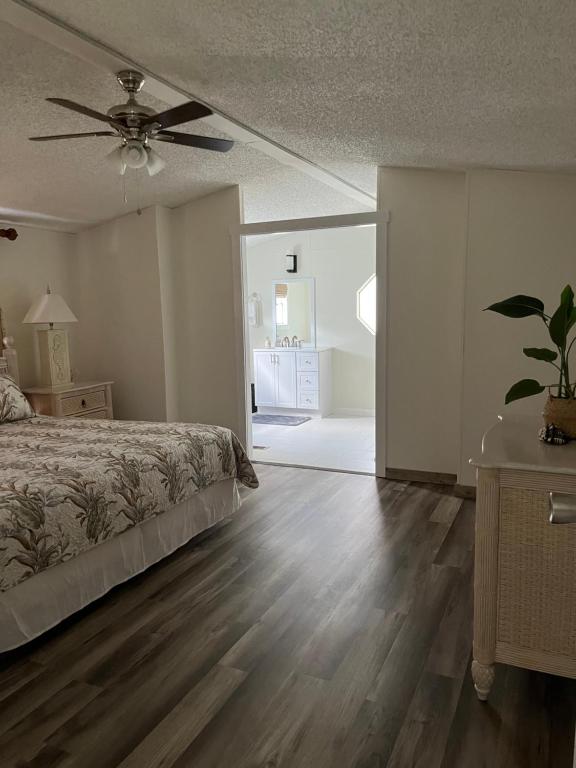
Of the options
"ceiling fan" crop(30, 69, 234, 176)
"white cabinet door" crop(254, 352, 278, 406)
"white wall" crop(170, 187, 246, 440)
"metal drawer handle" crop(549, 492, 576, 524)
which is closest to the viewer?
"metal drawer handle" crop(549, 492, 576, 524)

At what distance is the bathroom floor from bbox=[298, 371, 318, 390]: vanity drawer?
0.45m

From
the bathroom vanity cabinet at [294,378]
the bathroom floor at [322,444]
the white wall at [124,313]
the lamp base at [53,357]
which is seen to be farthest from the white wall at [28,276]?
the bathroom vanity cabinet at [294,378]

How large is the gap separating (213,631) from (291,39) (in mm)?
2433

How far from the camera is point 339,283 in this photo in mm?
7562

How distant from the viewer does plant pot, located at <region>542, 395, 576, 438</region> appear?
2098 millimetres

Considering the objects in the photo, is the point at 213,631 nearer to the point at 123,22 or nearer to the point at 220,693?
the point at 220,693

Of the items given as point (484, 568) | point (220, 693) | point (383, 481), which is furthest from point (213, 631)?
point (383, 481)

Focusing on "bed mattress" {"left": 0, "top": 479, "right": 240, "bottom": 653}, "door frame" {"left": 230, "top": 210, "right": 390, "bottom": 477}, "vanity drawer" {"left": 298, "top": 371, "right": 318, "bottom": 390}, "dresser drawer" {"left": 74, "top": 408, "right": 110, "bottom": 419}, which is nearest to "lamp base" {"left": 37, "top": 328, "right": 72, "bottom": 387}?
"dresser drawer" {"left": 74, "top": 408, "right": 110, "bottom": 419}

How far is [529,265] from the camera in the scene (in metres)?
3.88

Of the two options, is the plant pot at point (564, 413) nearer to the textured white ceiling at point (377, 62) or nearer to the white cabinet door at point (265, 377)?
the textured white ceiling at point (377, 62)

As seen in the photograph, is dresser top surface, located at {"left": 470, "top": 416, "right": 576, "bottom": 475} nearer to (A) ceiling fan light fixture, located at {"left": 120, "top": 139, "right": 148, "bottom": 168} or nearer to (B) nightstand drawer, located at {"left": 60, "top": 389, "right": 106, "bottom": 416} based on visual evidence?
(A) ceiling fan light fixture, located at {"left": 120, "top": 139, "right": 148, "bottom": 168}

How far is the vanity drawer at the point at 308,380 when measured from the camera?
7.42m

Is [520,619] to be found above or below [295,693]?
above

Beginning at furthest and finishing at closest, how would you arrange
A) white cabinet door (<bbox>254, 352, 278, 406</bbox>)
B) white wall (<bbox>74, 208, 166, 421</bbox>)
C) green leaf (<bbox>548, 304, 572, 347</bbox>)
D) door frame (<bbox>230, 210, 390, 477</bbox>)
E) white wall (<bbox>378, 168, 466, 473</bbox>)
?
1. white cabinet door (<bbox>254, 352, 278, 406</bbox>)
2. white wall (<bbox>74, 208, 166, 421</bbox>)
3. door frame (<bbox>230, 210, 390, 477</bbox>)
4. white wall (<bbox>378, 168, 466, 473</bbox>)
5. green leaf (<bbox>548, 304, 572, 347</bbox>)
